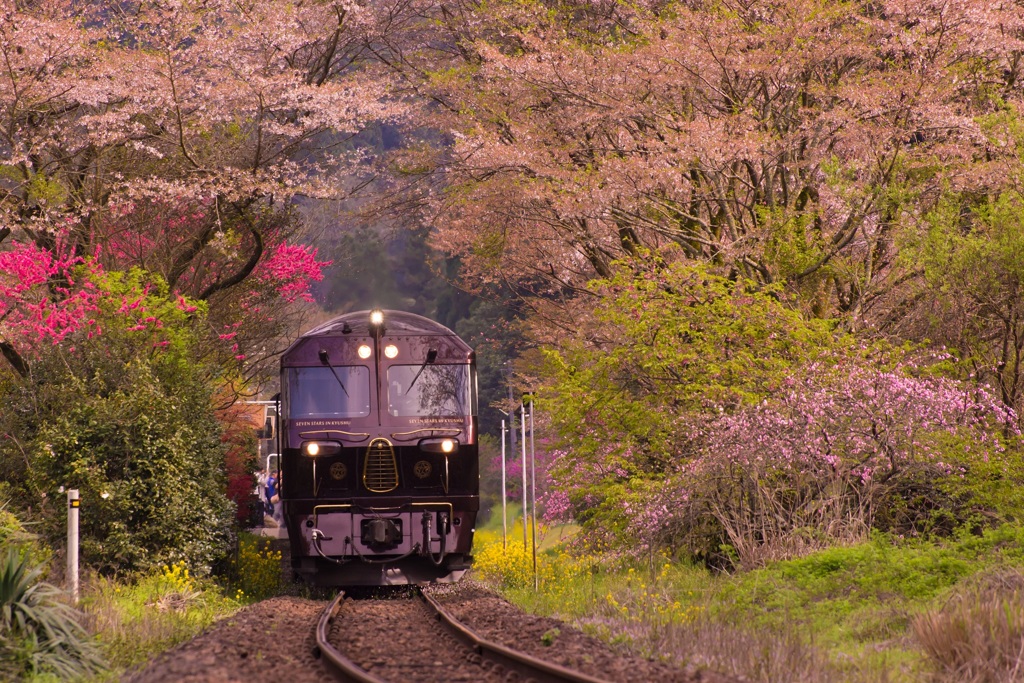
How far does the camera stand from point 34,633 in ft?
31.1

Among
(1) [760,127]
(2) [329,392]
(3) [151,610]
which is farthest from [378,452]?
(1) [760,127]

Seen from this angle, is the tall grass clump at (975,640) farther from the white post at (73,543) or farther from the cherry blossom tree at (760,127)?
the cherry blossom tree at (760,127)

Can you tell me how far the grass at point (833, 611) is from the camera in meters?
7.82

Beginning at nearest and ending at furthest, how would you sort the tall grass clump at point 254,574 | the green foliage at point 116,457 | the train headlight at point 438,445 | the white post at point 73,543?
1. the white post at point 73,543
2. the green foliage at point 116,457
3. the train headlight at point 438,445
4. the tall grass clump at point 254,574

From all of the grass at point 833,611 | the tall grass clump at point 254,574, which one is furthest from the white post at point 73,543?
the grass at point 833,611

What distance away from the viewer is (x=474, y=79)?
22.4 metres

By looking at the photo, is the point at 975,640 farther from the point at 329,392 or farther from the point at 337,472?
the point at 329,392

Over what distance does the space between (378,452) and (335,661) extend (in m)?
6.19

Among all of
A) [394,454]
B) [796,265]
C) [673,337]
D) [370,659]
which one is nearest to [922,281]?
[796,265]

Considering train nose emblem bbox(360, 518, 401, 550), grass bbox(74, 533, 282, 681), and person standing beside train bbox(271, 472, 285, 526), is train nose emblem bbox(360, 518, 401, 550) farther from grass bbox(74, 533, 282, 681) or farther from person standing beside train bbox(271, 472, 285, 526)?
grass bbox(74, 533, 282, 681)

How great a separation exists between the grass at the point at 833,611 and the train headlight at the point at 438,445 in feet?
6.91

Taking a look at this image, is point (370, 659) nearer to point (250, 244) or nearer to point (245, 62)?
point (245, 62)

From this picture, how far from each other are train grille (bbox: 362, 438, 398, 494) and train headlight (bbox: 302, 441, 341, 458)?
17.8 inches

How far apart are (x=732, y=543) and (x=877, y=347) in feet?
10.6
